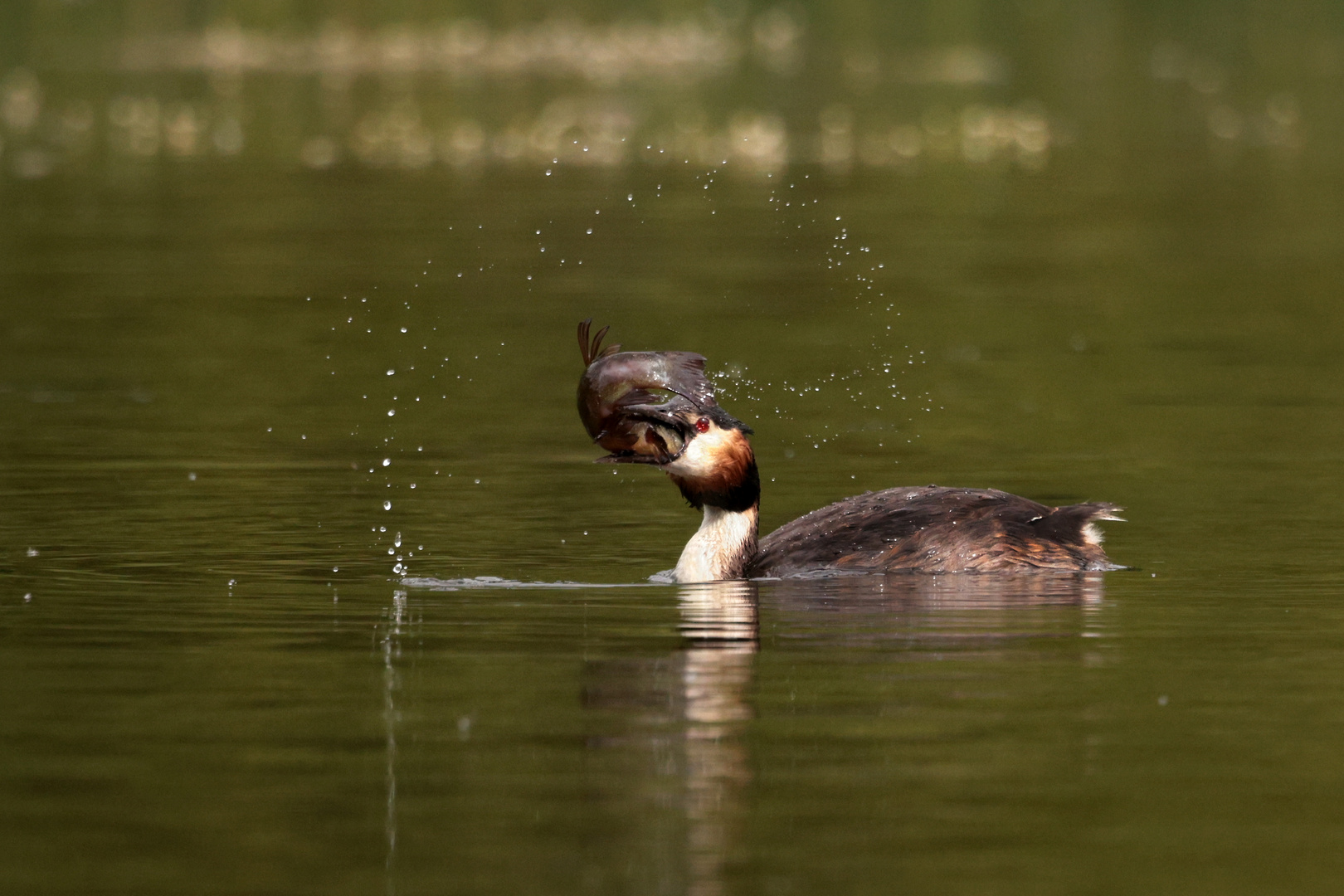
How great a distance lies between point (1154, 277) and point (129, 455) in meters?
13.3

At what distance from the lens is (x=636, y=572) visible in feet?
43.3

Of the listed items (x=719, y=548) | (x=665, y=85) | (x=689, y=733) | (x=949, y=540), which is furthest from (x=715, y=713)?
(x=665, y=85)

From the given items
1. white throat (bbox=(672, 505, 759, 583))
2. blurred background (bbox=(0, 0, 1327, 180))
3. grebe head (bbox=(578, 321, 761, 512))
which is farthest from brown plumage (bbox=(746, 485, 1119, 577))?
blurred background (bbox=(0, 0, 1327, 180))

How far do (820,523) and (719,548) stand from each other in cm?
61

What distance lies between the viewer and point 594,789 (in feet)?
27.7

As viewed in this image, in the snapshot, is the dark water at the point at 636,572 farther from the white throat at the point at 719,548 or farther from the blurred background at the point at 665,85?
the blurred background at the point at 665,85

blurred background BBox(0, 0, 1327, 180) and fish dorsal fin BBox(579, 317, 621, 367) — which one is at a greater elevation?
blurred background BBox(0, 0, 1327, 180)

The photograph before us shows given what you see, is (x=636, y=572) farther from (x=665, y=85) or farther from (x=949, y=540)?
(x=665, y=85)

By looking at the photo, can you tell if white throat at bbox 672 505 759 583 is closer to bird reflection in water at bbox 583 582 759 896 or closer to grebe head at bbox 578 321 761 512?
grebe head at bbox 578 321 761 512

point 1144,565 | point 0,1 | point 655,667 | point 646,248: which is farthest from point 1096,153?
point 0,1

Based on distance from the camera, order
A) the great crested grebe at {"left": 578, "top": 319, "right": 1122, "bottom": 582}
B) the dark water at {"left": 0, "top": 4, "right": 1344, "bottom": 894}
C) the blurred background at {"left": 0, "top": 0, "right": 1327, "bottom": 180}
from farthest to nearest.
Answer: the blurred background at {"left": 0, "top": 0, "right": 1327, "bottom": 180} < the great crested grebe at {"left": 578, "top": 319, "right": 1122, "bottom": 582} < the dark water at {"left": 0, "top": 4, "right": 1344, "bottom": 894}

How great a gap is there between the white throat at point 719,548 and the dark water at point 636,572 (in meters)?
0.25

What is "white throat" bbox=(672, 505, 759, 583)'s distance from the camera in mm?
12977

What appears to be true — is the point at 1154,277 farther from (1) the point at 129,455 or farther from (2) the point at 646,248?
(1) the point at 129,455
